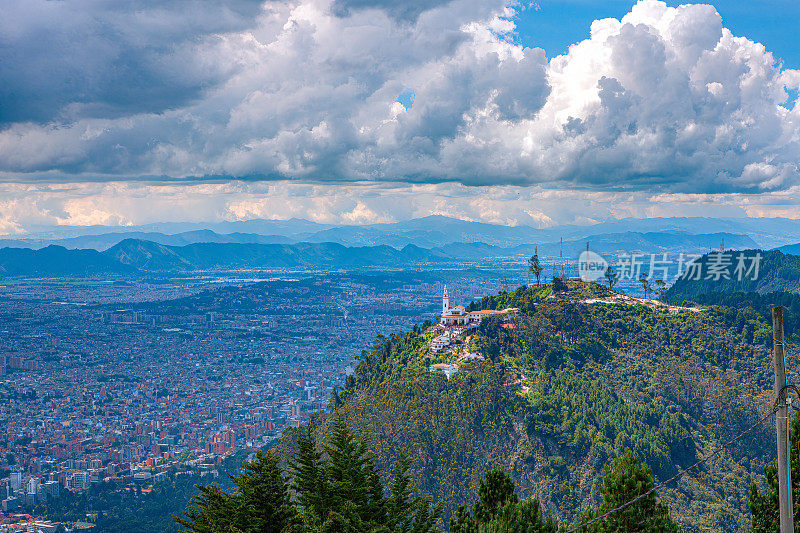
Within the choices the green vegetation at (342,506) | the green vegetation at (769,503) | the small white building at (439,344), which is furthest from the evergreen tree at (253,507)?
the small white building at (439,344)

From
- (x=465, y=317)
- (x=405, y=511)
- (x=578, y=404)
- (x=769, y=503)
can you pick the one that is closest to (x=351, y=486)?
(x=405, y=511)

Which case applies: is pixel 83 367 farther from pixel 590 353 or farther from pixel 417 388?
pixel 590 353

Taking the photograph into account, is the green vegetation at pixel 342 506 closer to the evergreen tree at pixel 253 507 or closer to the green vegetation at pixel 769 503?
the evergreen tree at pixel 253 507

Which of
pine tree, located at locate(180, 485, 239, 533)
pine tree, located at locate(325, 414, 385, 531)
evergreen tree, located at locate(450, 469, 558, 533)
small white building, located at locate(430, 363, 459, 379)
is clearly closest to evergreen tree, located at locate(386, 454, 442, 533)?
pine tree, located at locate(325, 414, 385, 531)

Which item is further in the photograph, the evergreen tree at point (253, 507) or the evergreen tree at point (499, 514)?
the evergreen tree at point (499, 514)

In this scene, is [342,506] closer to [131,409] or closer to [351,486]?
[351,486]

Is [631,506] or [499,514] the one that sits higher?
[631,506]
